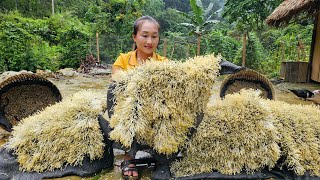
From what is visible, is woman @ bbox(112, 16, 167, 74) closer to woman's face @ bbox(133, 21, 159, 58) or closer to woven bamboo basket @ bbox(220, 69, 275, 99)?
woman's face @ bbox(133, 21, 159, 58)

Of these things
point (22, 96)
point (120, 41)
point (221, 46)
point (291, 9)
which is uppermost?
point (291, 9)

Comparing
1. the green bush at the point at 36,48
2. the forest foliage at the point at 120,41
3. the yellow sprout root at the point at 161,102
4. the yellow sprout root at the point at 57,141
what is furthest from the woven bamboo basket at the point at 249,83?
the green bush at the point at 36,48

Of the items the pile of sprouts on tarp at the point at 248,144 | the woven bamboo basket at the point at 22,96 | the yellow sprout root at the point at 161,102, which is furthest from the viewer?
the woven bamboo basket at the point at 22,96

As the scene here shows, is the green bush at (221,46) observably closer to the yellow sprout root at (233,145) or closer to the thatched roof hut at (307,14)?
the thatched roof hut at (307,14)

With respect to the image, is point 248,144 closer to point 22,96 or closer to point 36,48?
point 22,96

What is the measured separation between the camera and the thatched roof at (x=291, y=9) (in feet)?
19.3

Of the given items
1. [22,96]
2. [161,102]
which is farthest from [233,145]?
[22,96]

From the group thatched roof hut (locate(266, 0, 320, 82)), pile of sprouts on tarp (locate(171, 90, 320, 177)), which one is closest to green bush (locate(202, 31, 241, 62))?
thatched roof hut (locate(266, 0, 320, 82))

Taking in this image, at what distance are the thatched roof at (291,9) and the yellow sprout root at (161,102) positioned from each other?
529 centimetres

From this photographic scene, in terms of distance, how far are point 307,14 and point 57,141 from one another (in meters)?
7.18

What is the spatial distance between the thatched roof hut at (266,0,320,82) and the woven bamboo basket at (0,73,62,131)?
5.40 metres

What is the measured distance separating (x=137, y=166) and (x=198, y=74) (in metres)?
0.80

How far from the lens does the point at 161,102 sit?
1514mm

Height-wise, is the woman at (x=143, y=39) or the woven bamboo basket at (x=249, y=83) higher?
the woman at (x=143, y=39)
